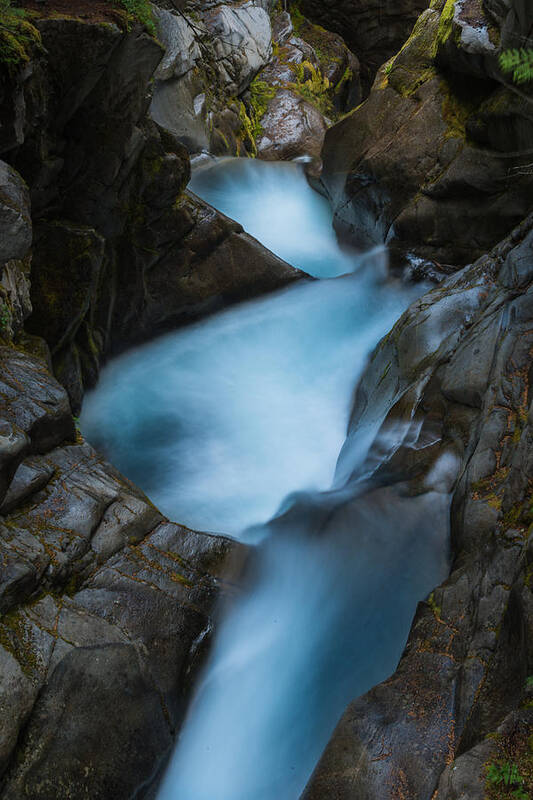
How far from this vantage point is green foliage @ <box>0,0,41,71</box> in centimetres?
452

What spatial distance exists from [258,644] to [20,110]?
476 cm

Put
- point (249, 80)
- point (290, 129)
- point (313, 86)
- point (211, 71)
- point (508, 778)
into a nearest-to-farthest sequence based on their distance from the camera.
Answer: point (508, 778) → point (211, 71) → point (290, 129) → point (249, 80) → point (313, 86)

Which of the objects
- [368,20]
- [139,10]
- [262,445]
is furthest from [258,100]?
[262,445]

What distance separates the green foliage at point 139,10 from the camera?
582 cm

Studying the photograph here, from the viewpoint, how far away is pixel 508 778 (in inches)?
91.7

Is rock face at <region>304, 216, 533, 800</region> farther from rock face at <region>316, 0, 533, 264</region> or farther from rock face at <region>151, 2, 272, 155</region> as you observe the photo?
rock face at <region>151, 2, 272, 155</region>

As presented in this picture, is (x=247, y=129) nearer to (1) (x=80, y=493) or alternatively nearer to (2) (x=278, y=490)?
(2) (x=278, y=490)

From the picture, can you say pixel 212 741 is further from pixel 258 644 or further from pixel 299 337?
pixel 299 337

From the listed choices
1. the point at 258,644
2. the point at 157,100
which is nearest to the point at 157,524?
the point at 258,644

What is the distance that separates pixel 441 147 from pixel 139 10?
4.90 meters

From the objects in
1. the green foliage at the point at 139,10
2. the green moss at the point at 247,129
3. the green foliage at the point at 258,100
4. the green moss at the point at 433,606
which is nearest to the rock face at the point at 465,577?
the green moss at the point at 433,606

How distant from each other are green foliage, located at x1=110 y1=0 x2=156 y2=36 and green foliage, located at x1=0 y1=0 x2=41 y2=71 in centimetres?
124

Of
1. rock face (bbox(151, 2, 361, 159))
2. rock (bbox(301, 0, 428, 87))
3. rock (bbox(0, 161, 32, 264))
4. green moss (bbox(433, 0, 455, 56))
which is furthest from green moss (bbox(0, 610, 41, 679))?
rock (bbox(301, 0, 428, 87))

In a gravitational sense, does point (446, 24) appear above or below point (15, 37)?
below
